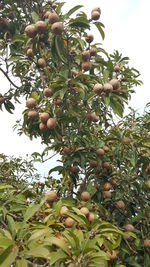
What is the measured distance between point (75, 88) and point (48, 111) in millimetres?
A: 378

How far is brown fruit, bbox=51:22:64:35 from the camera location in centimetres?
360

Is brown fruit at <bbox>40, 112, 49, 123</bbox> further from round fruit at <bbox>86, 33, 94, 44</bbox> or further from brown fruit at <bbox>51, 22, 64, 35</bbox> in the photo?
round fruit at <bbox>86, 33, 94, 44</bbox>

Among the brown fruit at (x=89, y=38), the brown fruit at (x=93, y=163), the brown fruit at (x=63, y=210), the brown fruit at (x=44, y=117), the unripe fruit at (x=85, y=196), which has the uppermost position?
the brown fruit at (x=89, y=38)

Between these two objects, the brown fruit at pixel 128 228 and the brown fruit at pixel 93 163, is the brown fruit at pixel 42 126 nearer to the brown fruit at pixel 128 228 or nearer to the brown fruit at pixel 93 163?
the brown fruit at pixel 93 163

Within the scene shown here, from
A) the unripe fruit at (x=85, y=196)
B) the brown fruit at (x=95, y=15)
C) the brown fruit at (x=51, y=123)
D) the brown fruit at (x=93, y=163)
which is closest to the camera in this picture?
the brown fruit at (x=51, y=123)

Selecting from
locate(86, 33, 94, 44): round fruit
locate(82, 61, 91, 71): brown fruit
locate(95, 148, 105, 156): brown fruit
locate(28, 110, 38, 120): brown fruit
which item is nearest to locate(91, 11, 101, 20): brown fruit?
locate(86, 33, 94, 44): round fruit

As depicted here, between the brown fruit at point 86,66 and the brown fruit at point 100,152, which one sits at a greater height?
the brown fruit at point 86,66

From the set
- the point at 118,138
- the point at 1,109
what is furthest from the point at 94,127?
the point at 1,109

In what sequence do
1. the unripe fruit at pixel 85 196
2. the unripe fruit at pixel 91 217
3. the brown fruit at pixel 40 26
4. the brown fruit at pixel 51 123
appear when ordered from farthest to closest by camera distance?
the brown fruit at pixel 40 26 < the unripe fruit at pixel 85 196 < the brown fruit at pixel 51 123 < the unripe fruit at pixel 91 217

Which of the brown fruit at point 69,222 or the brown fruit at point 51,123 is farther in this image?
the brown fruit at point 51,123

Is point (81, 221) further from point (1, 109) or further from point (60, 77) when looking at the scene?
point (1, 109)

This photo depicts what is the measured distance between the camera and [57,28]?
3.60 m

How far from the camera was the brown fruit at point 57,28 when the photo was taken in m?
3.60

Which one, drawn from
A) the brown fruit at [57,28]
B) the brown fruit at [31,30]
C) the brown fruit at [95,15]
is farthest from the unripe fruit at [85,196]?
the brown fruit at [95,15]
